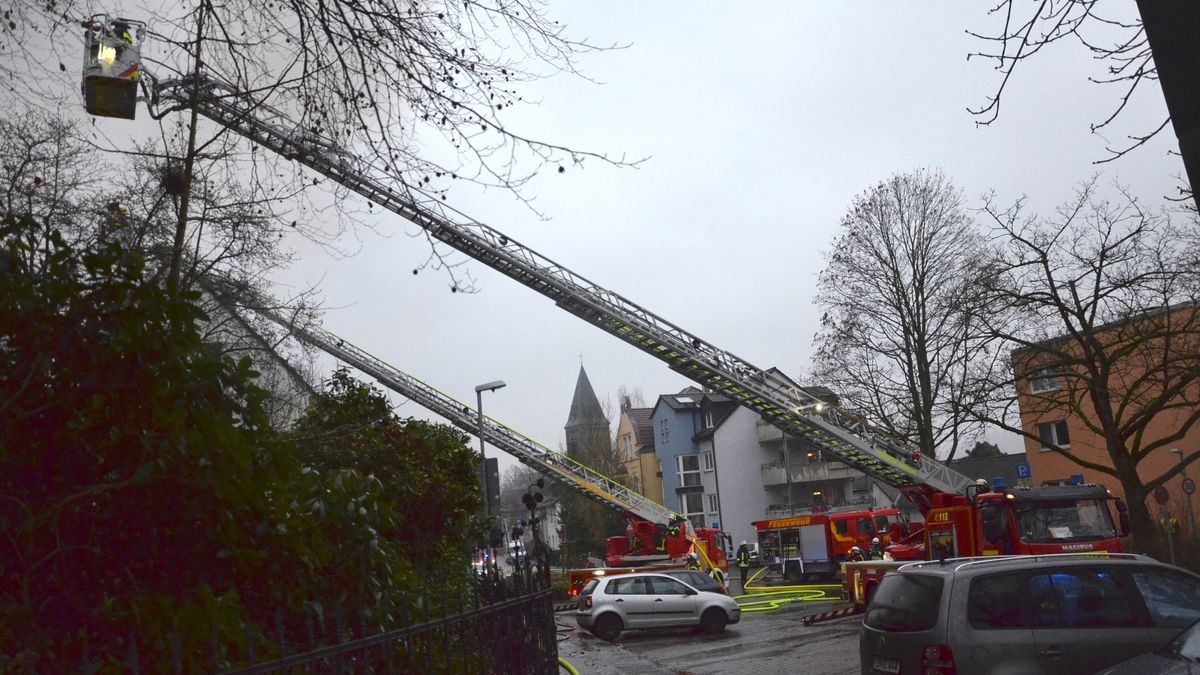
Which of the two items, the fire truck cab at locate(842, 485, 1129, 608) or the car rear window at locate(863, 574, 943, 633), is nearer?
the car rear window at locate(863, 574, 943, 633)

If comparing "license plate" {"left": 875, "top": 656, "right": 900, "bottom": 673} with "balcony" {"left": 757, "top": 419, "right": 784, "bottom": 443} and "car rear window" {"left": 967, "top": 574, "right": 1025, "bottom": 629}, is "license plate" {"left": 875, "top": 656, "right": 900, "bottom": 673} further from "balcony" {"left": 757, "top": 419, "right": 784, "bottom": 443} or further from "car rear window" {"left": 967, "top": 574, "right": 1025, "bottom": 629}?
"balcony" {"left": 757, "top": 419, "right": 784, "bottom": 443}

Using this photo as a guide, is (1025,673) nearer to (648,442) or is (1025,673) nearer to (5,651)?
(5,651)

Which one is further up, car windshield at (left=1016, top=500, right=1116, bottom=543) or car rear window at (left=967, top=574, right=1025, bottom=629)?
car windshield at (left=1016, top=500, right=1116, bottom=543)

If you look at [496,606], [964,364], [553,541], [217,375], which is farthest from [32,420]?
[553,541]

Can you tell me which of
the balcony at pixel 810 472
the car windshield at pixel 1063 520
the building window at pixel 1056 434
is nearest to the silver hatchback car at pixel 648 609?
the car windshield at pixel 1063 520

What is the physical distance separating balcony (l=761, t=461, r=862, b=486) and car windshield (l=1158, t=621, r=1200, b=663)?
51.3 m

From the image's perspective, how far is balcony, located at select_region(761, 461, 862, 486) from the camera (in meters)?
58.0

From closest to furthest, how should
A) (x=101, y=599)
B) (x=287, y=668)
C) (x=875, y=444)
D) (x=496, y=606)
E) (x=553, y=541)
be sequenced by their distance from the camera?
1. (x=287, y=668)
2. (x=101, y=599)
3. (x=496, y=606)
4. (x=875, y=444)
5. (x=553, y=541)

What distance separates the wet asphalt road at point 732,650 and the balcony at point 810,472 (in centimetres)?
3456

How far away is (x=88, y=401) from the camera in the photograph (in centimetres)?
368

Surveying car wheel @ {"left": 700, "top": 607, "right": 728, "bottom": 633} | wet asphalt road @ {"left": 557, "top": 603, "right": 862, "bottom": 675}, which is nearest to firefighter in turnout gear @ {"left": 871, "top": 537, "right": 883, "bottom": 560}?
wet asphalt road @ {"left": 557, "top": 603, "right": 862, "bottom": 675}

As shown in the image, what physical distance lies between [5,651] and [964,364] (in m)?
28.3

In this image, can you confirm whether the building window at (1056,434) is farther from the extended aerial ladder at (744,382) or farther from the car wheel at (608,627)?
the car wheel at (608,627)

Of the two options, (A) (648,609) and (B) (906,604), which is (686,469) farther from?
(B) (906,604)
